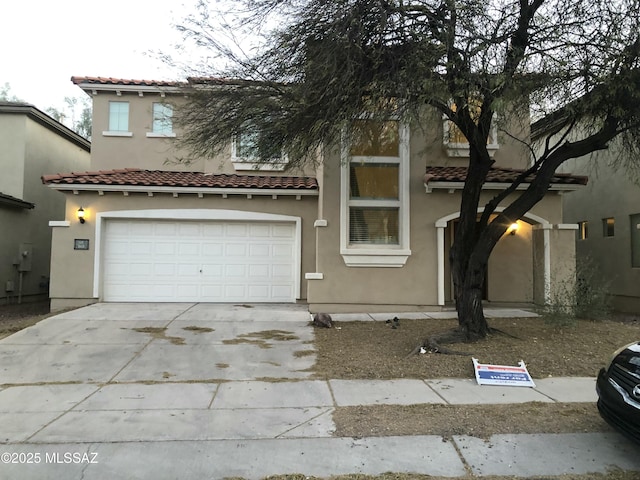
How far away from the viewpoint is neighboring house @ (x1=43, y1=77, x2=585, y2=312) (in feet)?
34.9

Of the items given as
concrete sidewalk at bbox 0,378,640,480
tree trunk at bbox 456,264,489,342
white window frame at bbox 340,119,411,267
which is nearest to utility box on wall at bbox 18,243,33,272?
concrete sidewalk at bbox 0,378,640,480

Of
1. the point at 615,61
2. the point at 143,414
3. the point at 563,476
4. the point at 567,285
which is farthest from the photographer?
the point at 567,285

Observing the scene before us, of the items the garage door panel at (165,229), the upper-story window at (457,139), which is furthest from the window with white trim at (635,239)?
the garage door panel at (165,229)

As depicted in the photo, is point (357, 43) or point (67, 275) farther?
point (67, 275)

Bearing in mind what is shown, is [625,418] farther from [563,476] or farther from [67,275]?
[67,275]

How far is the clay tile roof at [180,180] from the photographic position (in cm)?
1154

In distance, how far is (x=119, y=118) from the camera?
1404cm

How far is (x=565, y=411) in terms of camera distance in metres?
4.93

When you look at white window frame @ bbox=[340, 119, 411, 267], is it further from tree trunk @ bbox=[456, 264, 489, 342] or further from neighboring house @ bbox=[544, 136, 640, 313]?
neighboring house @ bbox=[544, 136, 640, 313]

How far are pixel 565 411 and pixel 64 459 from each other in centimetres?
501

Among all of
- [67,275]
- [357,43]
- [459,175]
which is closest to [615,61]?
[357,43]

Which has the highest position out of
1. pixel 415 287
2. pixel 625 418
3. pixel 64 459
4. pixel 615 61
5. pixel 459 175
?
pixel 615 61

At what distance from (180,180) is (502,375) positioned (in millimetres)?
9335

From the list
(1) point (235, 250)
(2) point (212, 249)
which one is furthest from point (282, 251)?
(2) point (212, 249)
